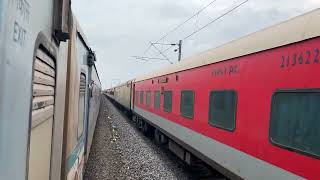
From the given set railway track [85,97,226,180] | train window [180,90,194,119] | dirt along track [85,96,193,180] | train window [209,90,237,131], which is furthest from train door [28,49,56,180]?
dirt along track [85,96,193,180]

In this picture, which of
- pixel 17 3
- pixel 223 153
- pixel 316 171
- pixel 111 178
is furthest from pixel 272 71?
pixel 111 178

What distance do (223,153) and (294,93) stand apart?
254cm

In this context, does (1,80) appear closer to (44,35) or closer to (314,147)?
(44,35)

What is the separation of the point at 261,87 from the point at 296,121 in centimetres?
101

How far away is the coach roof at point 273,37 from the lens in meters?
4.30

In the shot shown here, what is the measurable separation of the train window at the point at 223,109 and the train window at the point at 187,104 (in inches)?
62.9

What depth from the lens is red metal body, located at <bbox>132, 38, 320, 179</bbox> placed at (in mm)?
4198

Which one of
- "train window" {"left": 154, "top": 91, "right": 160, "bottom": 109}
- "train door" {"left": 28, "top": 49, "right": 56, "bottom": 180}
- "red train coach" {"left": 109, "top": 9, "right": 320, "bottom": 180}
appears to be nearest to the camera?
"train door" {"left": 28, "top": 49, "right": 56, "bottom": 180}

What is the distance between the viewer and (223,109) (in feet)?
22.8

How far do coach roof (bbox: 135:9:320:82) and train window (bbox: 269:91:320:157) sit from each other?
1.92ft

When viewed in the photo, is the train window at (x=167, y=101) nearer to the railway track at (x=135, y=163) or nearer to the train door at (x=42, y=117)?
the railway track at (x=135, y=163)

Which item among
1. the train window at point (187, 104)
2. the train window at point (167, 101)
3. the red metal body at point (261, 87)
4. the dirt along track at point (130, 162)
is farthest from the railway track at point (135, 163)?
the red metal body at point (261, 87)

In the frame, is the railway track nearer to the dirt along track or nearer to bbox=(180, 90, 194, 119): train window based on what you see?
the dirt along track

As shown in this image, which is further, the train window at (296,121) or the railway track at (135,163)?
the railway track at (135,163)
